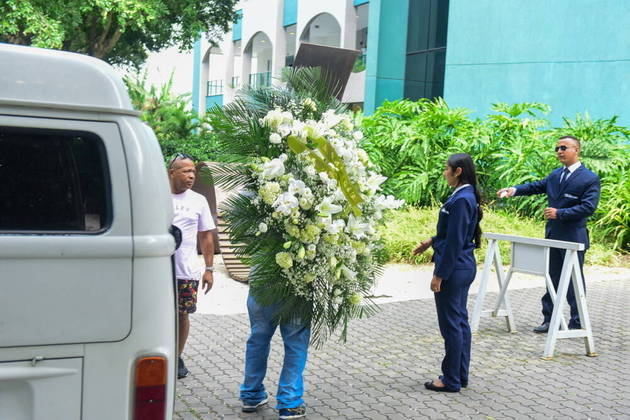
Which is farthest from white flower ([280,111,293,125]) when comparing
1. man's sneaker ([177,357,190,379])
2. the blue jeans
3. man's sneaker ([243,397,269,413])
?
man's sneaker ([177,357,190,379])

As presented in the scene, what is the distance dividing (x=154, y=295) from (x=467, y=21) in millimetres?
19802

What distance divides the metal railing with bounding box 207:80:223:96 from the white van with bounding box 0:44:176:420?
43577 mm

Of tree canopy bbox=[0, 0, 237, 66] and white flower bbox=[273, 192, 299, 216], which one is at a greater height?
tree canopy bbox=[0, 0, 237, 66]

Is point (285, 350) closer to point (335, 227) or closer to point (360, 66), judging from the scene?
point (335, 227)

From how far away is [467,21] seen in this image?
2119cm

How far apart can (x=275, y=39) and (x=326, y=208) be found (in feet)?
108

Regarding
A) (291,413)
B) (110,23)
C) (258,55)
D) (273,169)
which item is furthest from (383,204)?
(258,55)

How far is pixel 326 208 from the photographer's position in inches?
172

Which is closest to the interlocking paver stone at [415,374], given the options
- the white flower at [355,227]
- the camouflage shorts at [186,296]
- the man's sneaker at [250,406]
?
the man's sneaker at [250,406]

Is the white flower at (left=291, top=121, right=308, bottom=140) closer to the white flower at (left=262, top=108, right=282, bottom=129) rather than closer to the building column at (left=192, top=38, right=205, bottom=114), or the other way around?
the white flower at (left=262, top=108, right=282, bottom=129)

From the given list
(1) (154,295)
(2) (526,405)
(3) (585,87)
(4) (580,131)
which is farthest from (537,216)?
(1) (154,295)

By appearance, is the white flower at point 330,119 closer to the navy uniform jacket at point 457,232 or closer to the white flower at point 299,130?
the white flower at point 299,130

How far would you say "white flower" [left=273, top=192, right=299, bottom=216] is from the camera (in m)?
4.31

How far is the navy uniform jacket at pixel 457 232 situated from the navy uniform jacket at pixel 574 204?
2.19m
